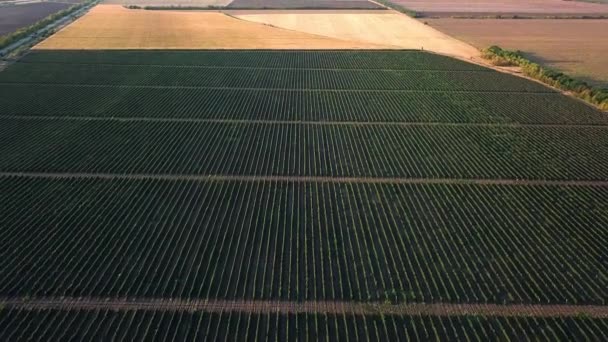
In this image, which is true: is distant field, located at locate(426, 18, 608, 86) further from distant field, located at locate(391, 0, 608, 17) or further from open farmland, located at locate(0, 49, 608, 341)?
open farmland, located at locate(0, 49, 608, 341)

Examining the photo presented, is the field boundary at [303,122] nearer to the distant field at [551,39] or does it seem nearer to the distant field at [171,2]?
the distant field at [551,39]

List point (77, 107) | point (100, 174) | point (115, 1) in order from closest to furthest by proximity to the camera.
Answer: point (100, 174), point (77, 107), point (115, 1)

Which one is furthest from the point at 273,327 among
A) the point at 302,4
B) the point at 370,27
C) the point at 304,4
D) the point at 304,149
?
the point at 302,4

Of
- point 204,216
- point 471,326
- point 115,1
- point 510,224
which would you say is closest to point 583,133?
point 510,224

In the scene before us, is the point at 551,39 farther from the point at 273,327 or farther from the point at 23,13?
the point at 23,13

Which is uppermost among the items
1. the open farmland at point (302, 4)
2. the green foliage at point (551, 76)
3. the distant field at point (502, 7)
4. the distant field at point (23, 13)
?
the distant field at point (502, 7)

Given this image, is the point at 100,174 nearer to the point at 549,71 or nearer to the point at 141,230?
the point at 141,230

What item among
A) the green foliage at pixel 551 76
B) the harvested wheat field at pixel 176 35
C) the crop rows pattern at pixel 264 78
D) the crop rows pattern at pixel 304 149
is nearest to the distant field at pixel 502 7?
the harvested wheat field at pixel 176 35
